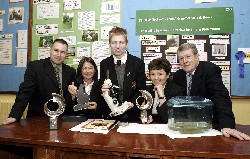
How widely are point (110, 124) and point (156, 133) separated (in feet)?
1.28

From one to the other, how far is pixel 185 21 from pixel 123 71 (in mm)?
1128

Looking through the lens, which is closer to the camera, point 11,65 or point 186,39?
point 186,39

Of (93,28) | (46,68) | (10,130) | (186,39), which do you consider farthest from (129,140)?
(93,28)

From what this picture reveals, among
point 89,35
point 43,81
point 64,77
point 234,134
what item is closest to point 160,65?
point 234,134

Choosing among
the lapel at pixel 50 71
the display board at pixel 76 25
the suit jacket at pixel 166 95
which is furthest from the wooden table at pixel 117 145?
the display board at pixel 76 25

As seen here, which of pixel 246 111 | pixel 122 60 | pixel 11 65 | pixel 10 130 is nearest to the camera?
pixel 10 130

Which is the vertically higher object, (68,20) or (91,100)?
(68,20)

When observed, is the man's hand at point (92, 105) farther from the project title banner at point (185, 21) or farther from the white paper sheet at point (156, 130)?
the project title banner at point (185, 21)

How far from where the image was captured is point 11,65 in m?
3.65

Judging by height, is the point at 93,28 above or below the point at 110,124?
above

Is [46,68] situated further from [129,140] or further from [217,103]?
[217,103]

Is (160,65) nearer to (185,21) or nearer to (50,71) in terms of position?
(185,21)

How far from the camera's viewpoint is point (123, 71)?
2.54 metres

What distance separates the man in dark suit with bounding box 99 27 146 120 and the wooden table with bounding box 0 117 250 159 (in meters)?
0.75
